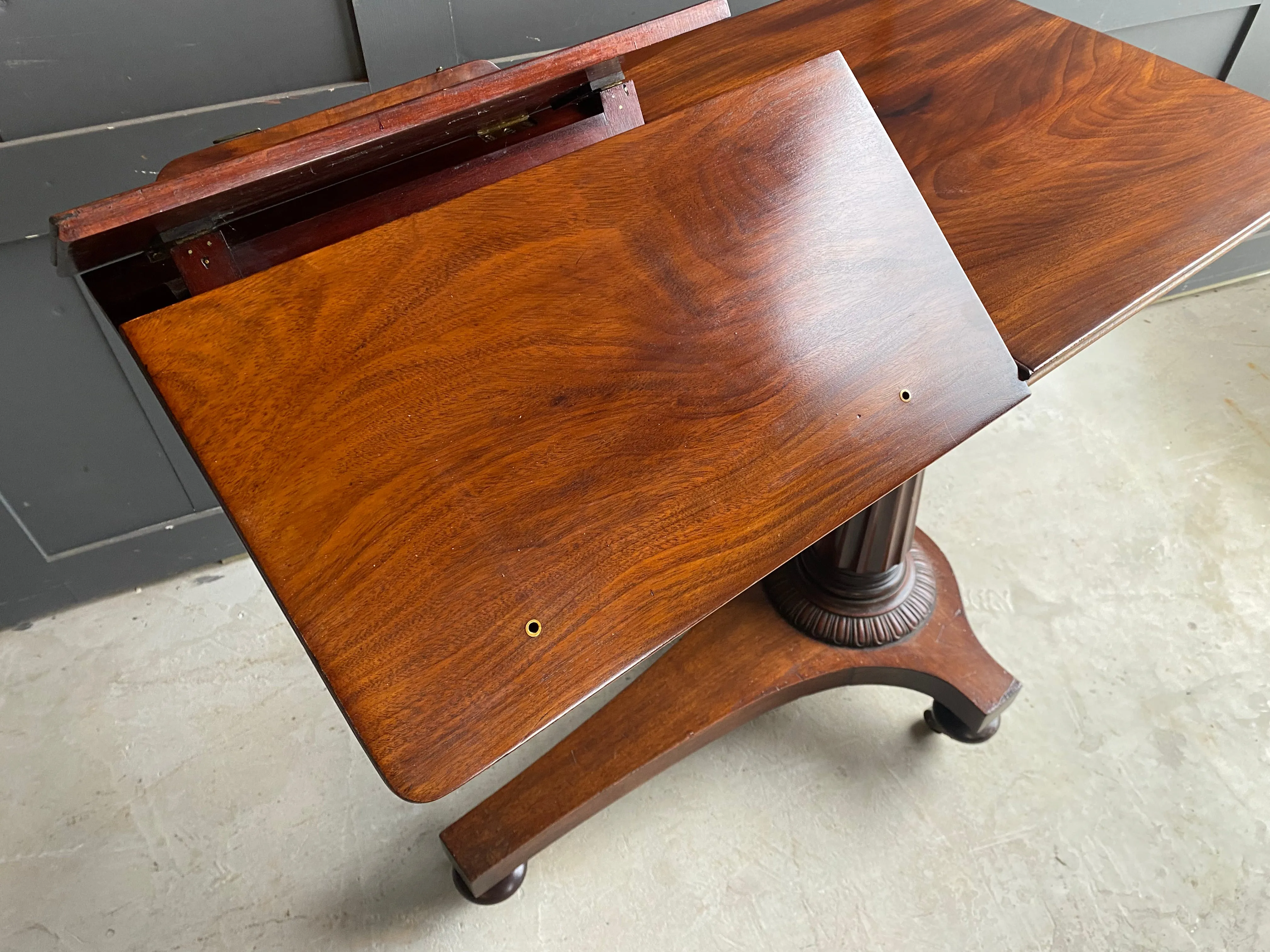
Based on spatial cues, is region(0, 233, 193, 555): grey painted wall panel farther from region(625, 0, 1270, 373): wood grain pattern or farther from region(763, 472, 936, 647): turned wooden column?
region(763, 472, 936, 647): turned wooden column

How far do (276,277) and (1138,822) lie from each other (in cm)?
160

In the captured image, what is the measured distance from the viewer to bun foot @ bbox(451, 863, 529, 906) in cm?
149

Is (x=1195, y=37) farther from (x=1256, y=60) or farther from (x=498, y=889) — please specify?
(x=498, y=889)

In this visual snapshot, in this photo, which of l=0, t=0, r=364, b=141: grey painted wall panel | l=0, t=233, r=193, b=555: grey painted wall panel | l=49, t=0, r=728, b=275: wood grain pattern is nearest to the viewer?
l=49, t=0, r=728, b=275: wood grain pattern

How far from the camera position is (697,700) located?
1525 mm

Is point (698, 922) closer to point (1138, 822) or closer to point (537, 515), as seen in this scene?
point (1138, 822)

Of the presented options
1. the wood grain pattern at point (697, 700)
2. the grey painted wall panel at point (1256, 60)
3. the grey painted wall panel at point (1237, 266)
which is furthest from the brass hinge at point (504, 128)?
the grey painted wall panel at point (1237, 266)

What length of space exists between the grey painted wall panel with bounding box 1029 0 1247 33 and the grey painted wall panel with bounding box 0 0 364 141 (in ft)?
4.85

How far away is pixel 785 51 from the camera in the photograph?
1251 millimetres

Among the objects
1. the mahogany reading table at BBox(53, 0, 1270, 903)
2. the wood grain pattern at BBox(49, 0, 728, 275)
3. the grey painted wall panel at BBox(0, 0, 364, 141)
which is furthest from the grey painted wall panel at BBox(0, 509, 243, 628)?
the wood grain pattern at BBox(49, 0, 728, 275)

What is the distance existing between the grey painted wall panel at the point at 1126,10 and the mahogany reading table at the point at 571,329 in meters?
1.13

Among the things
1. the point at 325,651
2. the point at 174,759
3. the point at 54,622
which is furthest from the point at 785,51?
the point at 54,622

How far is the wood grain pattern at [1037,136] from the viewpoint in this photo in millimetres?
951

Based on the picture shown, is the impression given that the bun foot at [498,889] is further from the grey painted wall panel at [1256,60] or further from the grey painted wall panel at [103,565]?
the grey painted wall panel at [1256,60]
